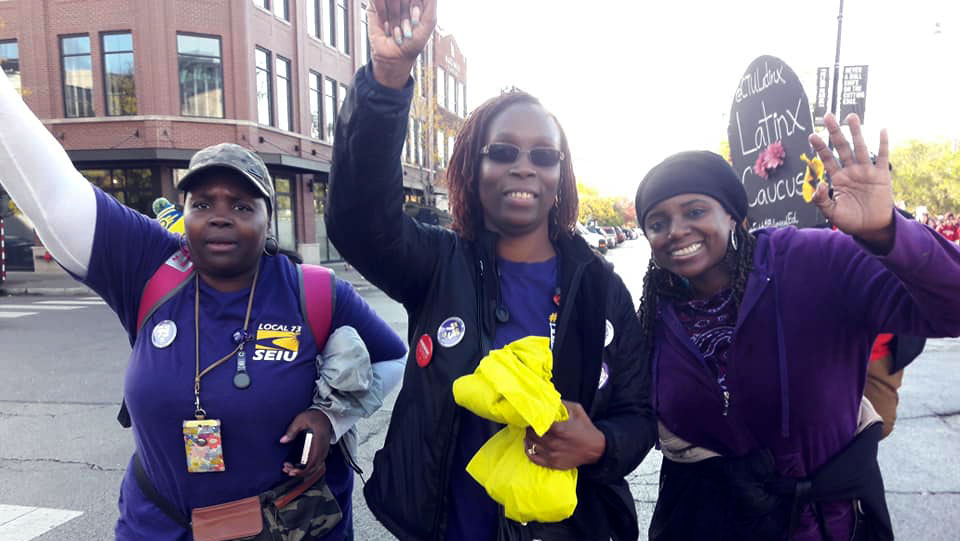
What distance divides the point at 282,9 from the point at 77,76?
277 inches

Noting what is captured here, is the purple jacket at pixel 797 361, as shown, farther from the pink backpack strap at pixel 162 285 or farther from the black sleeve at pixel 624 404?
the pink backpack strap at pixel 162 285

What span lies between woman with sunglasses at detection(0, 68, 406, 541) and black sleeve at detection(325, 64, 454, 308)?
41 cm

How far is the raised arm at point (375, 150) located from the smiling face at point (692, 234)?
873 millimetres

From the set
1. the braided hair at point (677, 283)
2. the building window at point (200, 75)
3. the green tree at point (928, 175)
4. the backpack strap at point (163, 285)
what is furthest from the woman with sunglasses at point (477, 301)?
the green tree at point (928, 175)

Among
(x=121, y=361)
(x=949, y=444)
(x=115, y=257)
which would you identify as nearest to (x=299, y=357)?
(x=115, y=257)

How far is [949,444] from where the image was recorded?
431 centimetres

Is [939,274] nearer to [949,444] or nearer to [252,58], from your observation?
[949,444]

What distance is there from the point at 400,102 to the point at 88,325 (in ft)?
33.2

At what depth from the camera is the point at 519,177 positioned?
170 centimetres

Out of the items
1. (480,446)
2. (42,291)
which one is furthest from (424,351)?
(42,291)

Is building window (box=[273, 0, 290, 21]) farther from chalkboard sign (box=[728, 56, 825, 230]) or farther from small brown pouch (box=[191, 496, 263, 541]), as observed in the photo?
small brown pouch (box=[191, 496, 263, 541])

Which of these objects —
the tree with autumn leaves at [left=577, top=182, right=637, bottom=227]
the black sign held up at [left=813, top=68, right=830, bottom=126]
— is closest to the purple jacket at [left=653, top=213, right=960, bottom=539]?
the black sign held up at [left=813, top=68, right=830, bottom=126]

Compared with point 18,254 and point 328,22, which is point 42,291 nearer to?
point 18,254

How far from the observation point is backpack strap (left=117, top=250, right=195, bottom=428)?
1.72m
